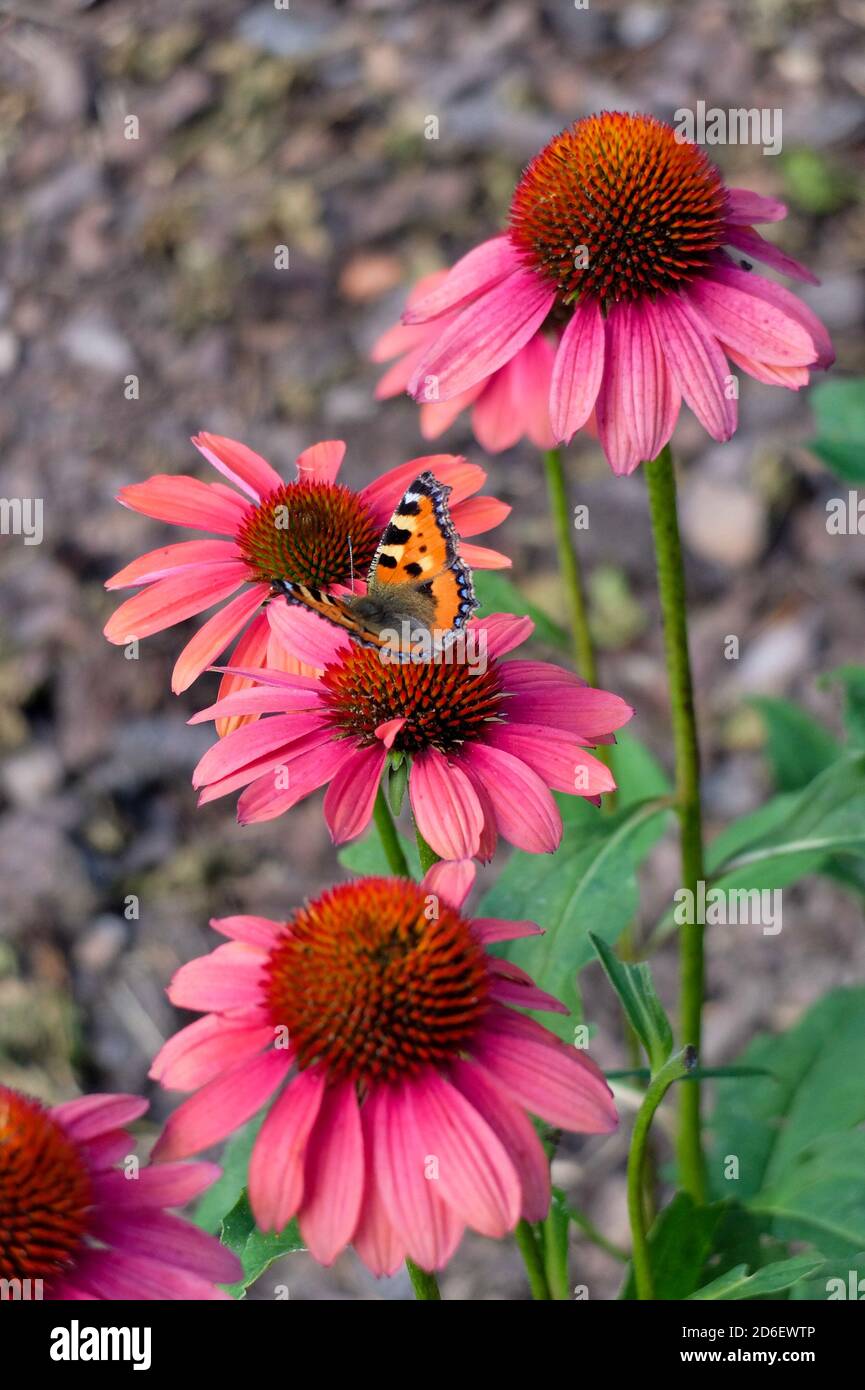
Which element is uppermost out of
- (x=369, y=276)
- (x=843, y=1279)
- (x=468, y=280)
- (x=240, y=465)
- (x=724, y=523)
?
(x=369, y=276)

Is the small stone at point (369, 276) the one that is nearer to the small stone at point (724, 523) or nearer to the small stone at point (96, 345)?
the small stone at point (96, 345)

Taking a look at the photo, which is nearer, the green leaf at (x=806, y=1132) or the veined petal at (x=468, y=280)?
the veined petal at (x=468, y=280)

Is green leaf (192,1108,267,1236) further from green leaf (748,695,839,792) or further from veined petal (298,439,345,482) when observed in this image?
green leaf (748,695,839,792)

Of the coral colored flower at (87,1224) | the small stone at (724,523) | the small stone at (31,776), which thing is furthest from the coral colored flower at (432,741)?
the small stone at (724,523)

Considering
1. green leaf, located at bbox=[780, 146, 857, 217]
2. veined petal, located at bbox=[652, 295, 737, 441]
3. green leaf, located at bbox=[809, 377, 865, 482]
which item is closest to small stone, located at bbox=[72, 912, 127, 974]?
green leaf, located at bbox=[809, 377, 865, 482]

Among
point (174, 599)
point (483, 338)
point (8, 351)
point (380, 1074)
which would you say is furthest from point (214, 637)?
point (8, 351)

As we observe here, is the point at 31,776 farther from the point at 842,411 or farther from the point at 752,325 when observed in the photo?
the point at 752,325
